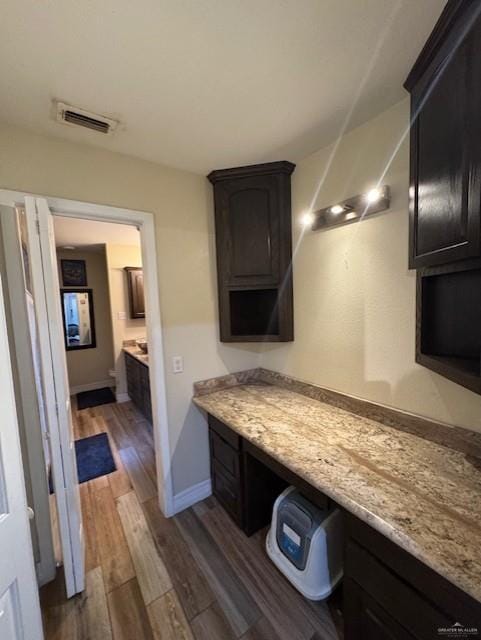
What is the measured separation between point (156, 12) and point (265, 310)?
1.69 meters

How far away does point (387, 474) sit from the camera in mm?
1035

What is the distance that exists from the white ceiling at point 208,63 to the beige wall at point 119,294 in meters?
2.81

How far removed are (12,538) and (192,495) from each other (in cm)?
147

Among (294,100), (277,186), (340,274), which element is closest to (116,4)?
(294,100)

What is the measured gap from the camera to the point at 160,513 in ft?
6.49

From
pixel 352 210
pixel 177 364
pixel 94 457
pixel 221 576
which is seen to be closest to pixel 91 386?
pixel 94 457

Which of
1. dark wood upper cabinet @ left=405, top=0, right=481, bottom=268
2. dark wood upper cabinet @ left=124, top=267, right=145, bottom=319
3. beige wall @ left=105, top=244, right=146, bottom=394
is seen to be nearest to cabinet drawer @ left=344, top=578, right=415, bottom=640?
dark wood upper cabinet @ left=405, top=0, right=481, bottom=268

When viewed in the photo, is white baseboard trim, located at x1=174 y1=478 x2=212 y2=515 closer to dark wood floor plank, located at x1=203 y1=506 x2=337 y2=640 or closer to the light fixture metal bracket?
dark wood floor plank, located at x1=203 y1=506 x2=337 y2=640

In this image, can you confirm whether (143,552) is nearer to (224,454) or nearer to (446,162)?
(224,454)

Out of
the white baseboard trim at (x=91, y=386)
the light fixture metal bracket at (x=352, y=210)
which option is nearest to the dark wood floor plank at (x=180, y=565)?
the light fixture metal bracket at (x=352, y=210)

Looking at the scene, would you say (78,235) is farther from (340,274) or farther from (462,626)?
(462,626)

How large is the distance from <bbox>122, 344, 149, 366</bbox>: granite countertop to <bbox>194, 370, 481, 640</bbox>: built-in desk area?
6.44 ft

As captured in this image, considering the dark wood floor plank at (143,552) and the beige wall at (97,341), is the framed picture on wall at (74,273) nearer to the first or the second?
the beige wall at (97,341)

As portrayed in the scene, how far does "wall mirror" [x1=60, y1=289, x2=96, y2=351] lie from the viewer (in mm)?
4566
